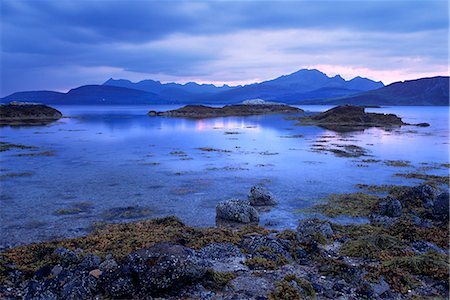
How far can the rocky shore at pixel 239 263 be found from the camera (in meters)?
9.88

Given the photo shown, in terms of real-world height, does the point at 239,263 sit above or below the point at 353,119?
below

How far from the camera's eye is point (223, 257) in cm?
1255

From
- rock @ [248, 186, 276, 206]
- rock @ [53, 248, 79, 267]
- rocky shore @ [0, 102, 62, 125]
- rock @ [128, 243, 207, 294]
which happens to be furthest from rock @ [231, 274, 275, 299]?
rocky shore @ [0, 102, 62, 125]

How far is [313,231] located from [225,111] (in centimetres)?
15348

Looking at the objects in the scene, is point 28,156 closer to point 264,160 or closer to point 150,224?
point 264,160

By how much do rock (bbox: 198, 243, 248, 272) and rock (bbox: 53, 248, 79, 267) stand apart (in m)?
4.26

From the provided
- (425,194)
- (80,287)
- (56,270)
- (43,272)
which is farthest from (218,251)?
(425,194)

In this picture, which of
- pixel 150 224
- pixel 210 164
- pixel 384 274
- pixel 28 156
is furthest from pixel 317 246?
pixel 28 156

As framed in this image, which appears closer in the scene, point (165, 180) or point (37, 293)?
point (37, 293)

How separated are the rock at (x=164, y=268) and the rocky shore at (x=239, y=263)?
3 cm

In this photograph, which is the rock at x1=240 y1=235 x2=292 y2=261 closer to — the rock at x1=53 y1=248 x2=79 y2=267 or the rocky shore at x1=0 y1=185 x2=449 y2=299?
the rocky shore at x1=0 y1=185 x2=449 y2=299

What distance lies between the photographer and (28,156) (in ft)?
120

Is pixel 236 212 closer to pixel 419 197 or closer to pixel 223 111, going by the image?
pixel 419 197

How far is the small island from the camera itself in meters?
152
